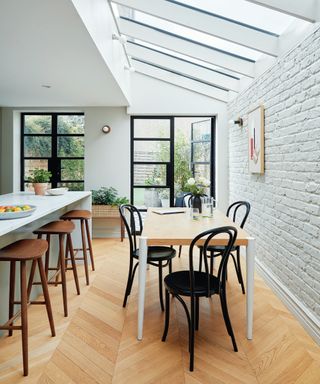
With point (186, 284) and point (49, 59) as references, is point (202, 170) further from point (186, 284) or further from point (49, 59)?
point (186, 284)

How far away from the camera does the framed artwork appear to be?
3490 mm

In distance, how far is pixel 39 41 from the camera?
2.57 meters

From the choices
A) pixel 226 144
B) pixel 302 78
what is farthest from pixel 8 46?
pixel 226 144

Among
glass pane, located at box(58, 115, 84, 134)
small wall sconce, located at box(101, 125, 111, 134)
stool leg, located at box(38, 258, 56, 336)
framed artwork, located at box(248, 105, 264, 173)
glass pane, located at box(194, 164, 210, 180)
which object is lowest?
stool leg, located at box(38, 258, 56, 336)

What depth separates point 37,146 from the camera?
5.72 meters

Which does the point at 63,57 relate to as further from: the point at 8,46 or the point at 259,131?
the point at 259,131

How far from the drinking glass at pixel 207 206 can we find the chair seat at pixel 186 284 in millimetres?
976

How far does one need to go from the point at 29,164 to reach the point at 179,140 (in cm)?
270

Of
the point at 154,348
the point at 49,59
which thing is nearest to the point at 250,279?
the point at 154,348

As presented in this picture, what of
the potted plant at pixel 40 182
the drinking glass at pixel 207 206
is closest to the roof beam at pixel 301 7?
the drinking glass at pixel 207 206

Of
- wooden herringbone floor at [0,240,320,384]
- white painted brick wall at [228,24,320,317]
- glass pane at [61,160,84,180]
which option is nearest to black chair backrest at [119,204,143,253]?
wooden herringbone floor at [0,240,320,384]

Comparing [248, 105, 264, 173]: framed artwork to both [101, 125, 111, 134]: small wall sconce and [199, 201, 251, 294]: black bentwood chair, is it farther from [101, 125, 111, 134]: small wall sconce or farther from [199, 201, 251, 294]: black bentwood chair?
[101, 125, 111, 134]: small wall sconce

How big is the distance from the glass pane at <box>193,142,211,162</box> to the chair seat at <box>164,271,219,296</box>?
11.6 ft

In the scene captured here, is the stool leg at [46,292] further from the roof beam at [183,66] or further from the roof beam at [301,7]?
the roof beam at [183,66]
